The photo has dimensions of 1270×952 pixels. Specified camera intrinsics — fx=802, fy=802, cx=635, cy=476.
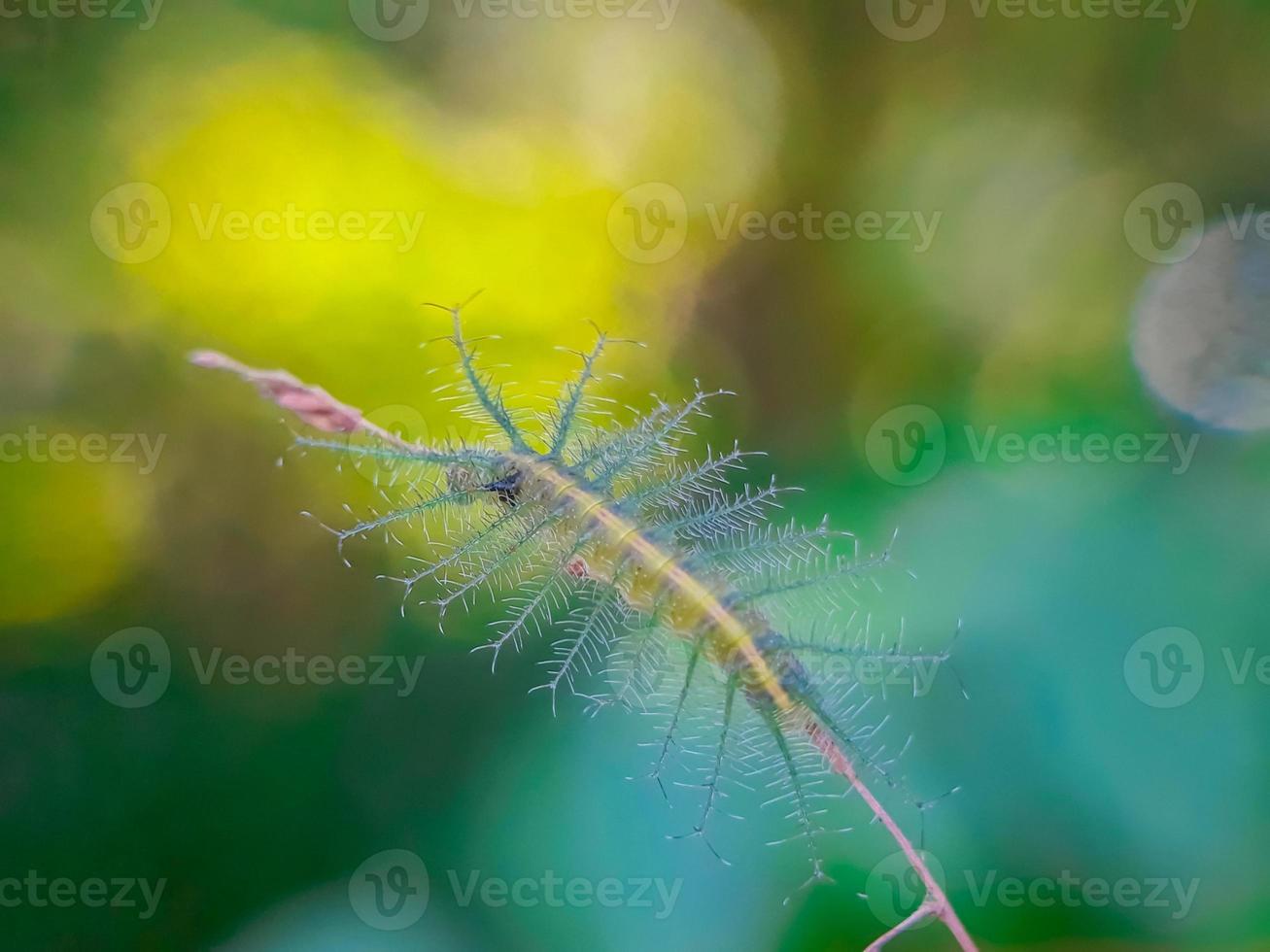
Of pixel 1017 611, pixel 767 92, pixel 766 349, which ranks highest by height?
pixel 767 92

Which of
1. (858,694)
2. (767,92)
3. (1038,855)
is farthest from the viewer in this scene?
(767,92)

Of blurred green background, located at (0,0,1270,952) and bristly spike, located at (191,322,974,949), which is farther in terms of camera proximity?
blurred green background, located at (0,0,1270,952)

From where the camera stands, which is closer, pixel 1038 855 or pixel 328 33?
pixel 1038 855

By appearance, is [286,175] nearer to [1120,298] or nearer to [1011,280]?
[1011,280]

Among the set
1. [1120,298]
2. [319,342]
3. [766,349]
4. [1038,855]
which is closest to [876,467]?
[766,349]

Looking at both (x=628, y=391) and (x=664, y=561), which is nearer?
(x=664, y=561)

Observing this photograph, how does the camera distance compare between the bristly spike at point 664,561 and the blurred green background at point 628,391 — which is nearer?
the bristly spike at point 664,561

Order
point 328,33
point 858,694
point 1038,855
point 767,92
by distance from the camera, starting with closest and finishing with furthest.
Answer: point 858,694 < point 1038,855 < point 328,33 < point 767,92

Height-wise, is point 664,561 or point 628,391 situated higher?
point 628,391
